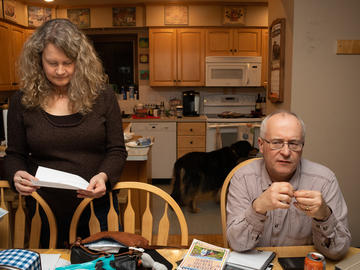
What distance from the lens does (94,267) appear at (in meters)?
0.92

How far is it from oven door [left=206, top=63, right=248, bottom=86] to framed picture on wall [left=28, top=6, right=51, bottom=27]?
2402 millimetres

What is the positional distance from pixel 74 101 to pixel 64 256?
586mm

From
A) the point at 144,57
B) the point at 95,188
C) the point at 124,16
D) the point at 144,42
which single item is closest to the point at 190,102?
the point at 144,57

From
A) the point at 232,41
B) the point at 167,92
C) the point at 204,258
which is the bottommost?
the point at 204,258

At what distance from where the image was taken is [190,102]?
5.04 metres

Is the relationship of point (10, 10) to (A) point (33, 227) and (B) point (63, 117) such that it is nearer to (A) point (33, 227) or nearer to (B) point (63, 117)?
(B) point (63, 117)

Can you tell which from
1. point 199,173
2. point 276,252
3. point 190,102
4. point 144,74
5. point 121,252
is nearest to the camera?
point 121,252

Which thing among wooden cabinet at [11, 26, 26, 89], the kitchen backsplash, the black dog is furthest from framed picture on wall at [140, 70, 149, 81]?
the black dog

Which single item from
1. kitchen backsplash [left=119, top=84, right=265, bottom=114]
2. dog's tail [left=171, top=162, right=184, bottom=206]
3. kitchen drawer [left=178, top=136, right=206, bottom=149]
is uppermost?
kitchen backsplash [left=119, top=84, right=265, bottom=114]

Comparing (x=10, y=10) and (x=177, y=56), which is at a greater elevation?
(x=10, y=10)

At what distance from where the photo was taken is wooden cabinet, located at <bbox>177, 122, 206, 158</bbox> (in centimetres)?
474

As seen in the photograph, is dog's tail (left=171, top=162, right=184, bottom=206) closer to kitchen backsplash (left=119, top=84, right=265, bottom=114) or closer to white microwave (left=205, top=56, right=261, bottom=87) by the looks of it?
white microwave (left=205, top=56, right=261, bottom=87)

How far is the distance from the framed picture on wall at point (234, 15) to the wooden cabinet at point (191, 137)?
4.91 ft

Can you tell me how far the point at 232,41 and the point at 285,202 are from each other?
414cm
